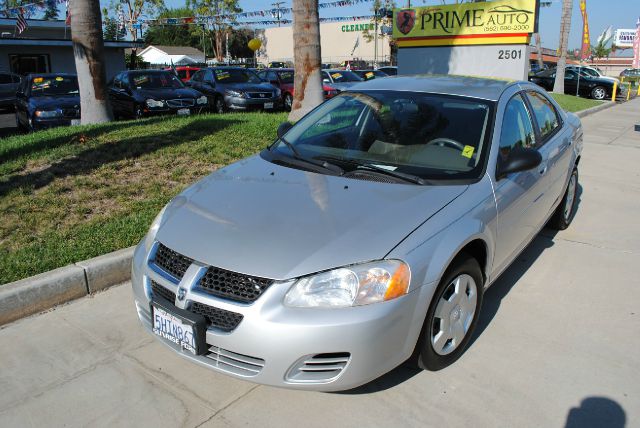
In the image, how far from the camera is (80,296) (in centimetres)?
398

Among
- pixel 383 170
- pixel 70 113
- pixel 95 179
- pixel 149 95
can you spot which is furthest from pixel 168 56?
pixel 383 170

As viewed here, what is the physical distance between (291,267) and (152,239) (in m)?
1.03

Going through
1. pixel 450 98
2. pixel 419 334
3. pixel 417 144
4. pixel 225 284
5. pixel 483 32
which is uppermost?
pixel 483 32

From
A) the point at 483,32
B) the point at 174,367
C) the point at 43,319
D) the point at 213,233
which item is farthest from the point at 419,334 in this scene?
the point at 483,32

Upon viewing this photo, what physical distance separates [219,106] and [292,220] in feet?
42.2

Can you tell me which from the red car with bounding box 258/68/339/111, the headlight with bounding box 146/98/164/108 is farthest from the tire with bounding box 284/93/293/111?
the headlight with bounding box 146/98/164/108

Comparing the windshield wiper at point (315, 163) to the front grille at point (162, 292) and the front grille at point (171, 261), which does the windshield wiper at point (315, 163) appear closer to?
the front grille at point (171, 261)

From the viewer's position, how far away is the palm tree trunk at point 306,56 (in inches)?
349

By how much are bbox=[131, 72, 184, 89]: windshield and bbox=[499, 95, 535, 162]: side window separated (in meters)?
10.8

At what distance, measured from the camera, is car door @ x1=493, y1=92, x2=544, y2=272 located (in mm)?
3477

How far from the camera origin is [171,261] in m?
2.84

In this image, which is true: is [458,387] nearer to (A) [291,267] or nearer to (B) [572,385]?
(B) [572,385]

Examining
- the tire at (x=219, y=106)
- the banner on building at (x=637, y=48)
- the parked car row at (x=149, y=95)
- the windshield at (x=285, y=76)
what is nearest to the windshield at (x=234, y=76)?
the parked car row at (x=149, y=95)

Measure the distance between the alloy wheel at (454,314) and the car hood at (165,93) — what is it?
10861mm
